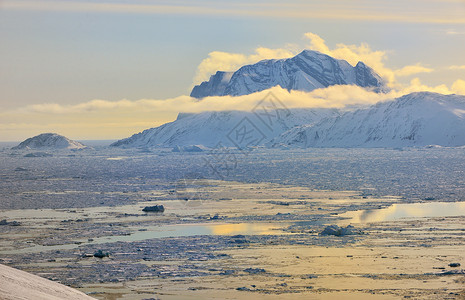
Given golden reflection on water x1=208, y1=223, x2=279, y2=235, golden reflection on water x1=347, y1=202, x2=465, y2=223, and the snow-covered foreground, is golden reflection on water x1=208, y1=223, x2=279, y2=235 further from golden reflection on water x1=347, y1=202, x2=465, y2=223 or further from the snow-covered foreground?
the snow-covered foreground

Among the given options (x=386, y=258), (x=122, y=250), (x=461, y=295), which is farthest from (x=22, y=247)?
(x=461, y=295)

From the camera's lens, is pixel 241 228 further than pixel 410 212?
No

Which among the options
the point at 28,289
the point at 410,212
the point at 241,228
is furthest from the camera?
the point at 410,212

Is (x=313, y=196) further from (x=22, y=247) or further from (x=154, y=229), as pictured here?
(x=22, y=247)

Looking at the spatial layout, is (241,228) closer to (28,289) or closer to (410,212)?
(410,212)

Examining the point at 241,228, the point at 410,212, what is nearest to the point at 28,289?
the point at 241,228

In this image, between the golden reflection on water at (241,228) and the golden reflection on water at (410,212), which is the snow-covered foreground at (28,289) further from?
the golden reflection on water at (410,212)

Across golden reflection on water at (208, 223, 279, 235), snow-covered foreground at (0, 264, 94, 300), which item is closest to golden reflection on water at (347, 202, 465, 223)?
golden reflection on water at (208, 223, 279, 235)

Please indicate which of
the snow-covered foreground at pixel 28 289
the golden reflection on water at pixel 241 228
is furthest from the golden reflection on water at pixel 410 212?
the snow-covered foreground at pixel 28 289

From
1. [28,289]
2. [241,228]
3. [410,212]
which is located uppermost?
[28,289]
